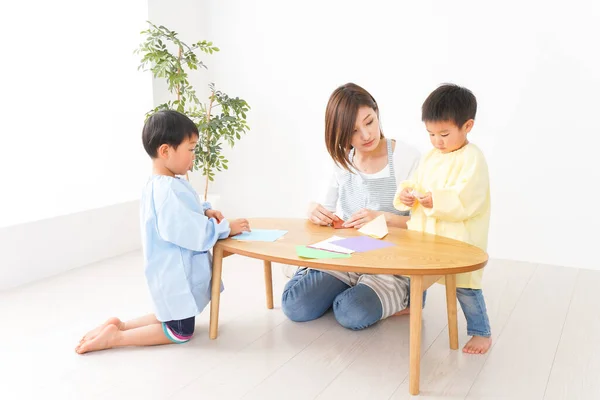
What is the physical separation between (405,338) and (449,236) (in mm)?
479

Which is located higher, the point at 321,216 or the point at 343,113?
the point at 343,113

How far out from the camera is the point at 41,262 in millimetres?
3422

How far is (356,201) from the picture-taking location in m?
2.78

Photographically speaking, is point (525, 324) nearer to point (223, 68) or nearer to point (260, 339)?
point (260, 339)

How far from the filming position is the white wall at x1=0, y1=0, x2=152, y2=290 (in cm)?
378

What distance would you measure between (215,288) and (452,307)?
924 mm

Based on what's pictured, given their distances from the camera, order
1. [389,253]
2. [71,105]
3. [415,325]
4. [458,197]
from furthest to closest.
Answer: [71,105] → [458,197] → [389,253] → [415,325]

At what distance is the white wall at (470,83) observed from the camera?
3.47 m

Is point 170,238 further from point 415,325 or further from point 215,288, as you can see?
point 415,325

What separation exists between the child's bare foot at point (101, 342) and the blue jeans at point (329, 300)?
0.73 meters

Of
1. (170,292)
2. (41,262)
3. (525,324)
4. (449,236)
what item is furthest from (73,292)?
(525,324)

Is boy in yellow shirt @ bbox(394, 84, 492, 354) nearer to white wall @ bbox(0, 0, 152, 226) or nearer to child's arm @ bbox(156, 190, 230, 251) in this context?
child's arm @ bbox(156, 190, 230, 251)

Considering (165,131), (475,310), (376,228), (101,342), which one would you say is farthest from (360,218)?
(101,342)

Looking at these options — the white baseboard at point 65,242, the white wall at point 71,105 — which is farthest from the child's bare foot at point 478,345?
the white wall at point 71,105
